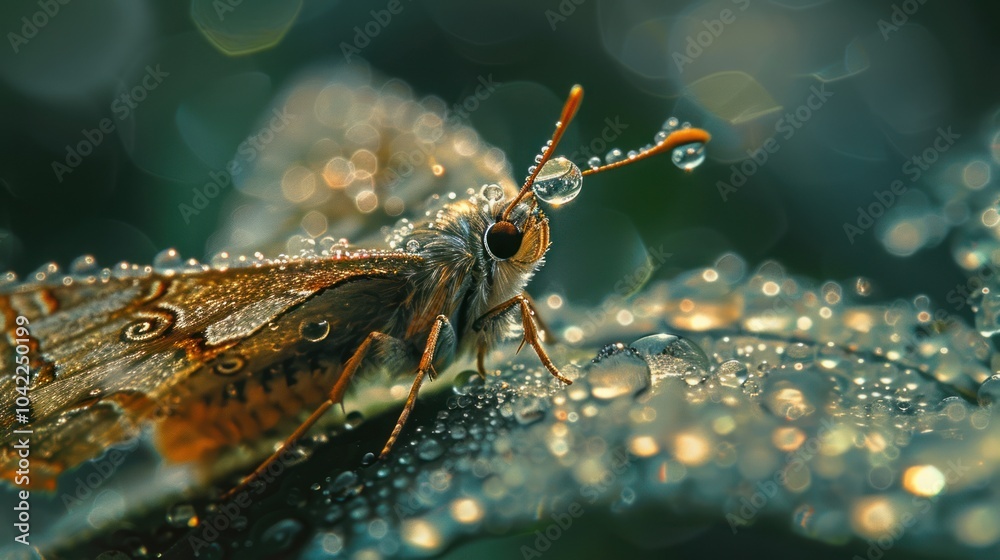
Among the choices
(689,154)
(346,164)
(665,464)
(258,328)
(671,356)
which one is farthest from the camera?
(346,164)

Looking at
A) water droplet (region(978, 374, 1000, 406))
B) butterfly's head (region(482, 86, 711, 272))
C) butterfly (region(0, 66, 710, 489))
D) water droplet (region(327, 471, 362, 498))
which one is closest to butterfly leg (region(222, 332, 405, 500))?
butterfly (region(0, 66, 710, 489))

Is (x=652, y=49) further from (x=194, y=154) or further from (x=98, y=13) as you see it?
(x=98, y=13)

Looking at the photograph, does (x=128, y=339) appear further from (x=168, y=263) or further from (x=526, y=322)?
(x=526, y=322)

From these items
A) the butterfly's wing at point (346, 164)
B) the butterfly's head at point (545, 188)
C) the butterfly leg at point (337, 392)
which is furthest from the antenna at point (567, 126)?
the butterfly leg at point (337, 392)

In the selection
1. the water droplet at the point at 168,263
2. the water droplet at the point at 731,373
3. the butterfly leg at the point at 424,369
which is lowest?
the butterfly leg at the point at 424,369

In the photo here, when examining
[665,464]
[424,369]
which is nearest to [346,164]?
[424,369]

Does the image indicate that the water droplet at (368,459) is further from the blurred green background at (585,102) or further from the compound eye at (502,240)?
the blurred green background at (585,102)
